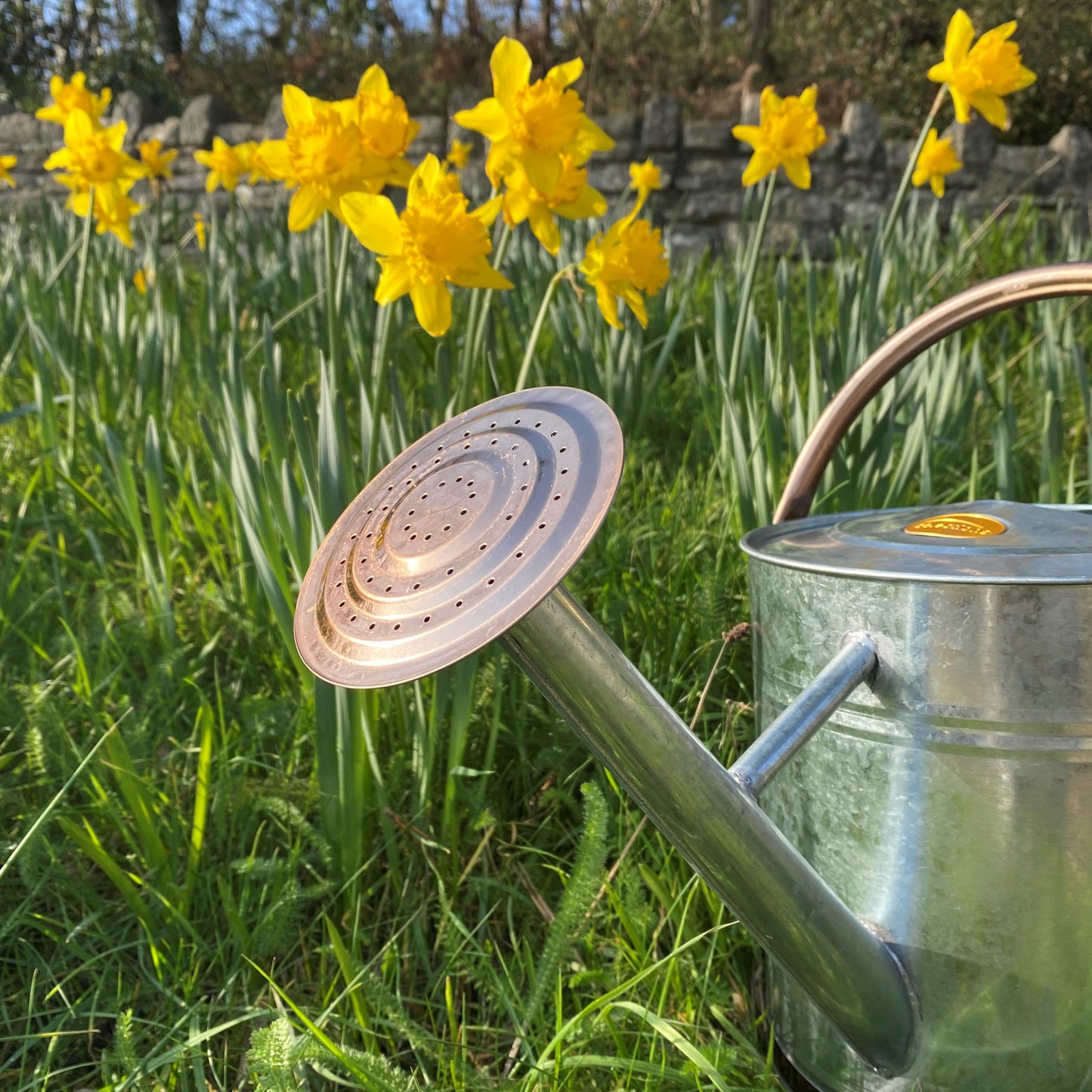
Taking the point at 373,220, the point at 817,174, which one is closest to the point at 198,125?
the point at 817,174

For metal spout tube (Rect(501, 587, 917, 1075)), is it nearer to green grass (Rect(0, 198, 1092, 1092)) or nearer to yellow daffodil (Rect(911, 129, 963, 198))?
green grass (Rect(0, 198, 1092, 1092))

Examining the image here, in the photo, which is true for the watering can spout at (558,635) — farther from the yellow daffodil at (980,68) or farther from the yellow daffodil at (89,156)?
the yellow daffodil at (89,156)

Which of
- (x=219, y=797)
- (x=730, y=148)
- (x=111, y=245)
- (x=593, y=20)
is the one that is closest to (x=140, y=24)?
(x=593, y=20)

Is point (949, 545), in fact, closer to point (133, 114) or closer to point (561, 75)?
point (561, 75)

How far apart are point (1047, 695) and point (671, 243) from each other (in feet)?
14.9

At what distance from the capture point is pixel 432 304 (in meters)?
1.03

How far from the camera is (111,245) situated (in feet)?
9.61

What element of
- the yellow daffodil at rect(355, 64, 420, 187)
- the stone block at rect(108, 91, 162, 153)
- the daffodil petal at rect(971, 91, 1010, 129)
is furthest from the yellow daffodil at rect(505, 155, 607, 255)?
the stone block at rect(108, 91, 162, 153)

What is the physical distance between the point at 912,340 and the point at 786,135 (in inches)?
40.4

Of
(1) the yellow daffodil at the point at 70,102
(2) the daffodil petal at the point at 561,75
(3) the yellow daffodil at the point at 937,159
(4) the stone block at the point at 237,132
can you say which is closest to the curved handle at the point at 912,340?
(2) the daffodil petal at the point at 561,75

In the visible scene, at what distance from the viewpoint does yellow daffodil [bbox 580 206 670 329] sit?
1.29 meters

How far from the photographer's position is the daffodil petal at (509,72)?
109 cm

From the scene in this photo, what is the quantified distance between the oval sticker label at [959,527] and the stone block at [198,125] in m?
5.97

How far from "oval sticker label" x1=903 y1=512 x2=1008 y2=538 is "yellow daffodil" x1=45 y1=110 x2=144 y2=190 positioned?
5.56ft
